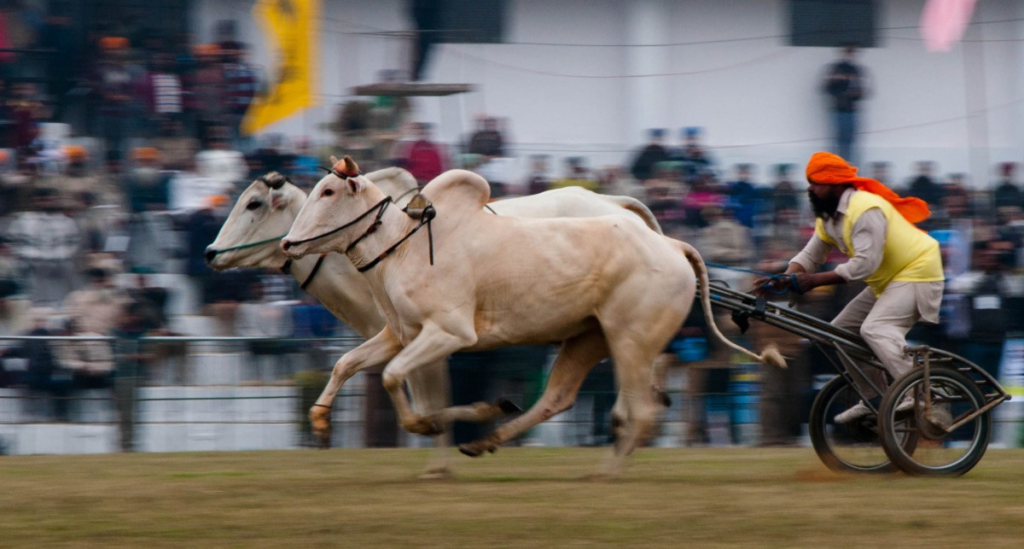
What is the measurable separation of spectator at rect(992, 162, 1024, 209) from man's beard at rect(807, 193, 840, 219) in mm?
7294

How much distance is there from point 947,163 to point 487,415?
1208 centimetres

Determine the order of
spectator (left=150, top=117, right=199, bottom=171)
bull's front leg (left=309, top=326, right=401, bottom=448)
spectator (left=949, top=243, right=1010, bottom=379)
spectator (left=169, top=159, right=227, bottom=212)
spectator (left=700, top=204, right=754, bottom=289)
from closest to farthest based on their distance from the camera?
bull's front leg (left=309, top=326, right=401, bottom=448) < spectator (left=949, top=243, right=1010, bottom=379) < spectator (left=169, top=159, right=227, bottom=212) < spectator (left=700, top=204, right=754, bottom=289) < spectator (left=150, top=117, right=199, bottom=171)

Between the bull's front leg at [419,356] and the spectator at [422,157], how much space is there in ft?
18.3

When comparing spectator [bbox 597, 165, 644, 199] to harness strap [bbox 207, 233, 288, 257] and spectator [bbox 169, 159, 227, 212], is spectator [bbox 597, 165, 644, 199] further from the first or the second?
harness strap [bbox 207, 233, 288, 257]

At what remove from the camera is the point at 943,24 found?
2133cm

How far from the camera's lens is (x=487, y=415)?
337 inches

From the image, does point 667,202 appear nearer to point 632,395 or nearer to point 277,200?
point 277,200

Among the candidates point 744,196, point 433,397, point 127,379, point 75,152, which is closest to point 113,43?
point 75,152

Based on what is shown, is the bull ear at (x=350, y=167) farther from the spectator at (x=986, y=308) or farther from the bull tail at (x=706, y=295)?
the spectator at (x=986, y=308)

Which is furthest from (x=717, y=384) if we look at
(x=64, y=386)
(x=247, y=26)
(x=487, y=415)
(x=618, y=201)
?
(x=247, y=26)

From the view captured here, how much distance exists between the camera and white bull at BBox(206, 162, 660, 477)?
9.67 metres

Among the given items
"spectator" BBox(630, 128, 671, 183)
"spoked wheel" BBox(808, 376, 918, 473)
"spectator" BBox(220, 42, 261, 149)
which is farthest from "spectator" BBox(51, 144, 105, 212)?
"spoked wheel" BBox(808, 376, 918, 473)

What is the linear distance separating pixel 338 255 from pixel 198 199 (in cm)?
437

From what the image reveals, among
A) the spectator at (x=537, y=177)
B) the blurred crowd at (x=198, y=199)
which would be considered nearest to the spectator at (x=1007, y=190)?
the blurred crowd at (x=198, y=199)
